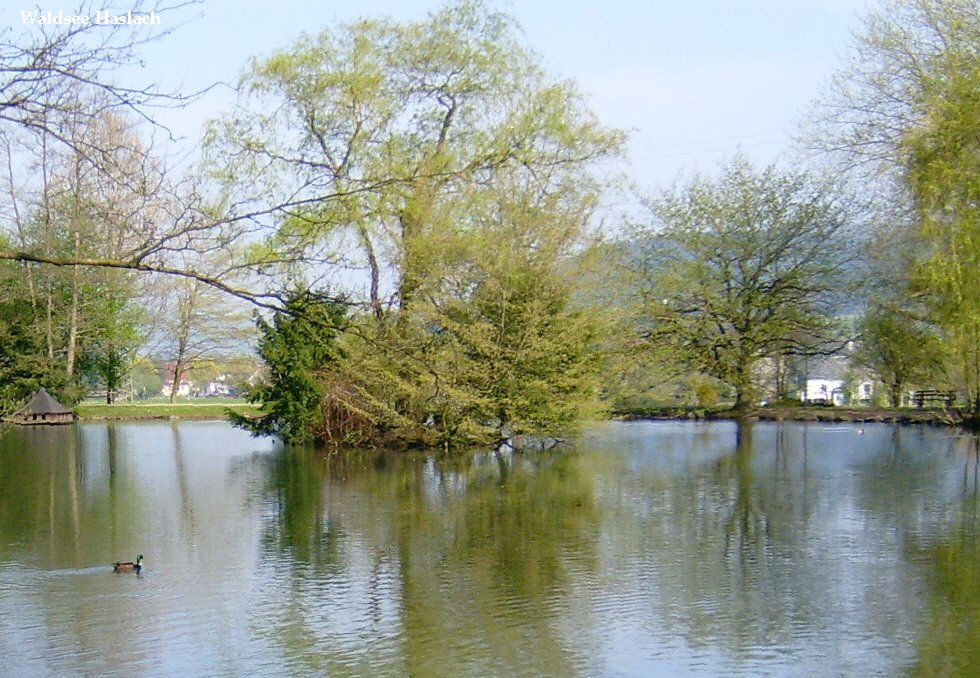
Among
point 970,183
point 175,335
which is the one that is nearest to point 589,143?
point 970,183

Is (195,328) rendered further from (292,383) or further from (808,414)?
(808,414)

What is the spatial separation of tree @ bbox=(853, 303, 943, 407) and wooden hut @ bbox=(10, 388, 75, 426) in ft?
81.6

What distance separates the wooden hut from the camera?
34688 millimetres

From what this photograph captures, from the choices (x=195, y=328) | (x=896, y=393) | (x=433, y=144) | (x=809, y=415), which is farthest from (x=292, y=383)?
(x=195, y=328)

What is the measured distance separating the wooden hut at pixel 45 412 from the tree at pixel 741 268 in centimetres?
1855

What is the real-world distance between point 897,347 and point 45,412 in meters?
25.7

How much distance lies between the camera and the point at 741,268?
32656 mm

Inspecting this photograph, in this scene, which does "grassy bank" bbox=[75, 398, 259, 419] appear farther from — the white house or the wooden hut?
the white house

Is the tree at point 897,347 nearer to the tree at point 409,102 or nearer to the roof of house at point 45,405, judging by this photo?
the tree at point 409,102

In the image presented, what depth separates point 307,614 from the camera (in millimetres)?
8195

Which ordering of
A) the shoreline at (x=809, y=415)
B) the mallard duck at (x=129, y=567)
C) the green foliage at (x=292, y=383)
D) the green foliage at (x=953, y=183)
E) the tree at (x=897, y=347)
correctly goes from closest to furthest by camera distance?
the mallard duck at (x=129, y=567), the green foliage at (x=953, y=183), the green foliage at (x=292, y=383), the tree at (x=897, y=347), the shoreline at (x=809, y=415)

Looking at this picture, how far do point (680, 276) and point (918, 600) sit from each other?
2408cm

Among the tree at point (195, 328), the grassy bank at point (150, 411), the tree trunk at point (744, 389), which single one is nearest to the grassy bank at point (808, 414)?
the tree trunk at point (744, 389)

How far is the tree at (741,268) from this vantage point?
32.2 meters
